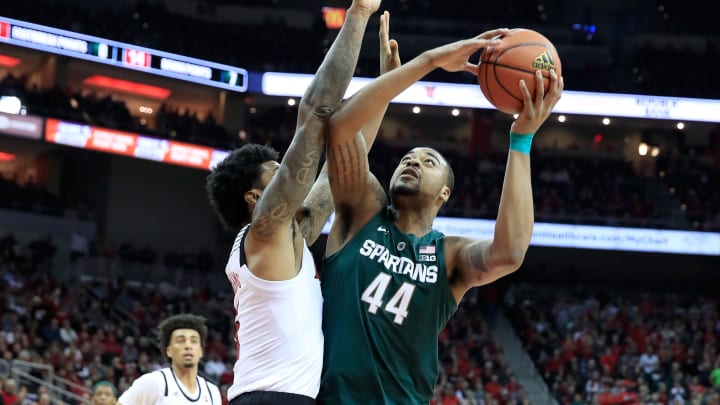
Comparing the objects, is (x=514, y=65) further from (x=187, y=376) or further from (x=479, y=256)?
(x=187, y=376)

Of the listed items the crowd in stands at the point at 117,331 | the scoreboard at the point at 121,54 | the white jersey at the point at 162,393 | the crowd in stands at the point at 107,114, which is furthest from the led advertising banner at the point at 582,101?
the white jersey at the point at 162,393

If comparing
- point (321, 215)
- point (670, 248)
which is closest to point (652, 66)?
point (670, 248)

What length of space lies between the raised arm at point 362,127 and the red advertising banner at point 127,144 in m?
19.9

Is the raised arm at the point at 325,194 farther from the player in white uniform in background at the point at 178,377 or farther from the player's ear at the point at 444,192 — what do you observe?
the player in white uniform in background at the point at 178,377

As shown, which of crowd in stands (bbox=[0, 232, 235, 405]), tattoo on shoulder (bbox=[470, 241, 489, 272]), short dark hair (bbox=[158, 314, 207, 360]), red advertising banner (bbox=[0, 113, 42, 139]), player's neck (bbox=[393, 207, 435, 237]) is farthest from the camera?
red advertising banner (bbox=[0, 113, 42, 139])

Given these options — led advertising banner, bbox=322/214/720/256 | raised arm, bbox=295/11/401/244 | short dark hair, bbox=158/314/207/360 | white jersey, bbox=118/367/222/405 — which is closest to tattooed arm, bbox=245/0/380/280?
raised arm, bbox=295/11/401/244

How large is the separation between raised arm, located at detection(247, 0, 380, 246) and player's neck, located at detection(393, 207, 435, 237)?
472mm

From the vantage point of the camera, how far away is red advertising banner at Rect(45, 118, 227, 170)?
80.2ft

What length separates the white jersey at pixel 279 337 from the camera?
4129 mm

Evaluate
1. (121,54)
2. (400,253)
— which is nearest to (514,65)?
(400,253)

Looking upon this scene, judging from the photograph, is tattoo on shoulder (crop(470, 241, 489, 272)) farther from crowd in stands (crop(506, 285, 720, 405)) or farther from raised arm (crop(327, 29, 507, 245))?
crowd in stands (crop(506, 285, 720, 405))

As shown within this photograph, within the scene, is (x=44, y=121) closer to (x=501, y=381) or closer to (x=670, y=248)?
(x=501, y=381)

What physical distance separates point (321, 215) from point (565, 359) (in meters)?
19.1

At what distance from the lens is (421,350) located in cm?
430
